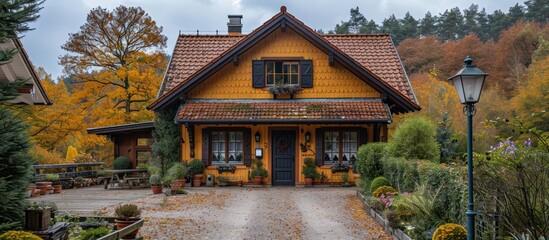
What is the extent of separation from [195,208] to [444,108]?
854 inches

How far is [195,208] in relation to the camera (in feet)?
44.5

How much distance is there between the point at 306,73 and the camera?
20.3m

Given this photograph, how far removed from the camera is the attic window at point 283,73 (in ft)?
67.4

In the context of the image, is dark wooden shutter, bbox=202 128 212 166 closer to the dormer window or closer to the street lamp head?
the dormer window

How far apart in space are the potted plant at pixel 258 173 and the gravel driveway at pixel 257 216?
1988 mm

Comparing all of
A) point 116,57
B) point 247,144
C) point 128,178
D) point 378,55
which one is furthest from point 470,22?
point 128,178

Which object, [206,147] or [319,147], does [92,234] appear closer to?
[206,147]

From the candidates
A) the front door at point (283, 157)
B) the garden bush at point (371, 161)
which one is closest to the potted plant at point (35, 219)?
the garden bush at point (371, 161)

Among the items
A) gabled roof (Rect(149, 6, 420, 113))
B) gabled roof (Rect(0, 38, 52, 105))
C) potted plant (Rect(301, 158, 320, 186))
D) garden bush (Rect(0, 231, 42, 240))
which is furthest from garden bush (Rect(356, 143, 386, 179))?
garden bush (Rect(0, 231, 42, 240))

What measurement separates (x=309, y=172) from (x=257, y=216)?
7.55 metres

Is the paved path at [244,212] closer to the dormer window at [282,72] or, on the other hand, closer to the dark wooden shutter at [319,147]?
the dark wooden shutter at [319,147]

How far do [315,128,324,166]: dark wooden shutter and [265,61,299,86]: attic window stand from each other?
2224 mm

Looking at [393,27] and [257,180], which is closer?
[257,180]

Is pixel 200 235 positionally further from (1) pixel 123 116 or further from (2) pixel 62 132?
(1) pixel 123 116
